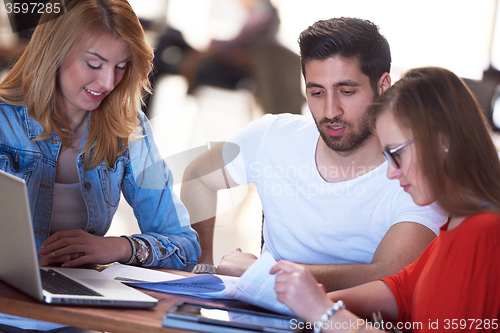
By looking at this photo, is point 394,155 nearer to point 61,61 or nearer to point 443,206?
point 443,206

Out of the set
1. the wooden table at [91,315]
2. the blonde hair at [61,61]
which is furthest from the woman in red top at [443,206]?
the blonde hair at [61,61]

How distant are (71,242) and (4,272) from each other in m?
0.18

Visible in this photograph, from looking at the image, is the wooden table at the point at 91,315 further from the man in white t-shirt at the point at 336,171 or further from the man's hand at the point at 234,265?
the man in white t-shirt at the point at 336,171

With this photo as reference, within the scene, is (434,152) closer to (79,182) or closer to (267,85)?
(79,182)

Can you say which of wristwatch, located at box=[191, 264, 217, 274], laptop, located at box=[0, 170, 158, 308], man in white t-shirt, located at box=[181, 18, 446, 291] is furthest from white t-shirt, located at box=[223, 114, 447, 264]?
laptop, located at box=[0, 170, 158, 308]

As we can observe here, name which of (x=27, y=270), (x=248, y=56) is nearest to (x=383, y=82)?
(x=27, y=270)

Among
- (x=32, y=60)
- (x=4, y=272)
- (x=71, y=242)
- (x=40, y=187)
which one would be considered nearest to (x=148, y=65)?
(x=32, y=60)

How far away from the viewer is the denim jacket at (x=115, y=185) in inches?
50.3

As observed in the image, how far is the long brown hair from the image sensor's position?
811 millimetres

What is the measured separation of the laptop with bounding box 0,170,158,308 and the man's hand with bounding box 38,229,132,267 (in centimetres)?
14

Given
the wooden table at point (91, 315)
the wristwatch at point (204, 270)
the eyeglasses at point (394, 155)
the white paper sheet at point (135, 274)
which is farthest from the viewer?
the wristwatch at point (204, 270)

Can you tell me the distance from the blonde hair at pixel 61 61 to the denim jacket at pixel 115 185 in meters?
0.03

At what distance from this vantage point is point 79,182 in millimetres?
1359

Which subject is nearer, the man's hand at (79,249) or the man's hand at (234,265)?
the man's hand at (79,249)
